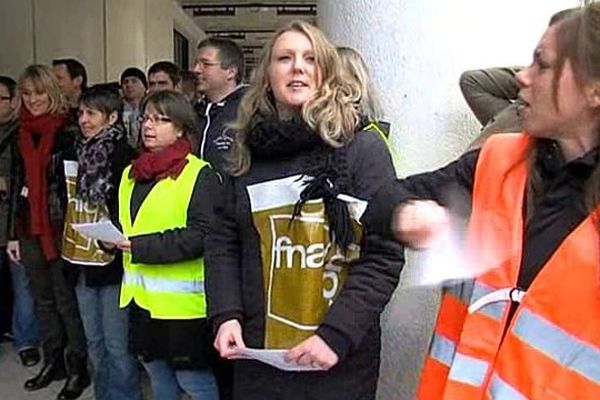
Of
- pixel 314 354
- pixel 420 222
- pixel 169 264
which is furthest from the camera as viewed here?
pixel 169 264

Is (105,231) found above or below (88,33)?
below

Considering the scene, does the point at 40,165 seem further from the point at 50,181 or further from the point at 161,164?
the point at 161,164

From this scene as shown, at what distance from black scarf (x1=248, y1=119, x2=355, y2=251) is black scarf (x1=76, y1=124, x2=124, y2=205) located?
158 centimetres

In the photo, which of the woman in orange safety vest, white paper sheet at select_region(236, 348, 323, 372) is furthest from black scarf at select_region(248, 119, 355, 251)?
the woman in orange safety vest

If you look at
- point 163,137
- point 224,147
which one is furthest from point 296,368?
point 224,147

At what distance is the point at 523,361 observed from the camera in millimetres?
1428

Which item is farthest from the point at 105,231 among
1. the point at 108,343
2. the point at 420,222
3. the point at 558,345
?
the point at 558,345

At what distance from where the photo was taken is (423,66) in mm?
2732

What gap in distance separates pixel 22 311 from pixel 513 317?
156 inches

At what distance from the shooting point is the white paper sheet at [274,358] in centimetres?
212

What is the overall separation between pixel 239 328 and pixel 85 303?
1.61 metres

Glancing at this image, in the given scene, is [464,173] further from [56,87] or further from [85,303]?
[56,87]

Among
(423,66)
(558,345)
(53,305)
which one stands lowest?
(53,305)

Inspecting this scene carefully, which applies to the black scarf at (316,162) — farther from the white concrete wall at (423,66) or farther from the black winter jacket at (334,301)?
the white concrete wall at (423,66)
